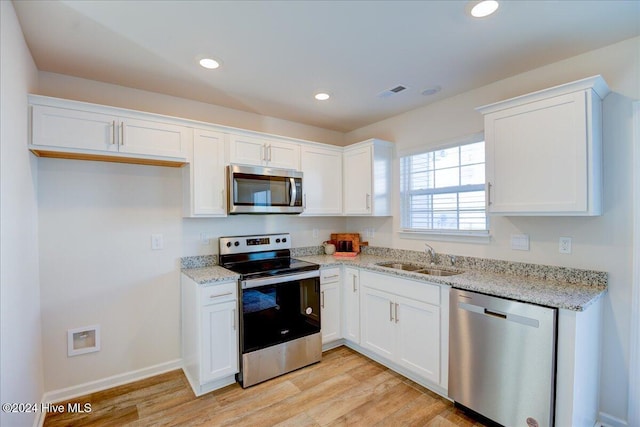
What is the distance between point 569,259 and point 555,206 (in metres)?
0.48

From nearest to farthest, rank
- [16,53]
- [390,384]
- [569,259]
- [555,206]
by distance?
[16,53] → [555,206] → [569,259] → [390,384]

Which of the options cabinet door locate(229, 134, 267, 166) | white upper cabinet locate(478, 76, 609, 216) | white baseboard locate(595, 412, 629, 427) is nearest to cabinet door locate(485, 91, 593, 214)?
white upper cabinet locate(478, 76, 609, 216)

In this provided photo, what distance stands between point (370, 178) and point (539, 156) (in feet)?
5.18

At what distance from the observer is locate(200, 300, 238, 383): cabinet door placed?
234 centimetres

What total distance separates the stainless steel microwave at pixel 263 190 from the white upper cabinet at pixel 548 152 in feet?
5.68

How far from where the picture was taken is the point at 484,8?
1.61 m

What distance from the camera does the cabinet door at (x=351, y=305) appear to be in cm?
299

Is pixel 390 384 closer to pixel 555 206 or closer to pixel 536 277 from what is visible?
pixel 536 277

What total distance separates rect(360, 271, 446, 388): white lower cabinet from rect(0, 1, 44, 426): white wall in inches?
95.6

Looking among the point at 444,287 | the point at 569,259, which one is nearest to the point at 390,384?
the point at 444,287

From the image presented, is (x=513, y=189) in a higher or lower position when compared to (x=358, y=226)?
higher

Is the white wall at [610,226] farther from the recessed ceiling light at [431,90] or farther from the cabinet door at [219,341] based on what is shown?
the cabinet door at [219,341]

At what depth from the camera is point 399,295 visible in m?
2.56

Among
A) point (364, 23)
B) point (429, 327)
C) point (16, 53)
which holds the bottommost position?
point (429, 327)
